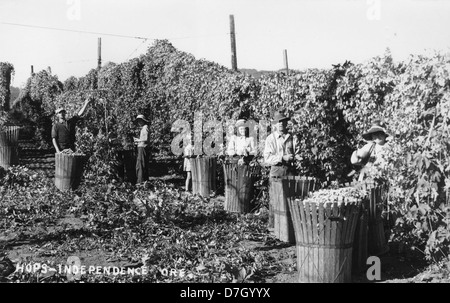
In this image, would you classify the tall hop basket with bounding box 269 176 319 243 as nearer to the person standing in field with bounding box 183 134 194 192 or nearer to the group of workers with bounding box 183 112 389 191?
the group of workers with bounding box 183 112 389 191

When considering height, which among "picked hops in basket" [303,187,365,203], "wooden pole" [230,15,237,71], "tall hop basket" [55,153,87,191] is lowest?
"picked hops in basket" [303,187,365,203]

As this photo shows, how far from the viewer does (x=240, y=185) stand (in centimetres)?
862

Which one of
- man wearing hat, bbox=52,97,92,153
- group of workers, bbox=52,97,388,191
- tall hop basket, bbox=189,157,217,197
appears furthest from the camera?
man wearing hat, bbox=52,97,92,153

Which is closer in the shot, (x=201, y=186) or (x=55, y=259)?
(x=55, y=259)

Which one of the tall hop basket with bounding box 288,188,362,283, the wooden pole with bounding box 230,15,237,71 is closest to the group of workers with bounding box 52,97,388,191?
the tall hop basket with bounding box 288,188,362,283

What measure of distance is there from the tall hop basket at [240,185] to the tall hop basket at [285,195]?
1.49 metres

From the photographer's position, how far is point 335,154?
8.27 m

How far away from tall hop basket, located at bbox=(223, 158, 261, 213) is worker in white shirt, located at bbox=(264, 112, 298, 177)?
688 mm

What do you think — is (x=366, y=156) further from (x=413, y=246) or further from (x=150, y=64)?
(x=150, y=64)

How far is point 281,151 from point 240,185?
41.0 inches

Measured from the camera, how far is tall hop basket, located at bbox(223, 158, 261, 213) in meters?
8.61

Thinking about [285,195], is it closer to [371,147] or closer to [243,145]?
[371,147]
